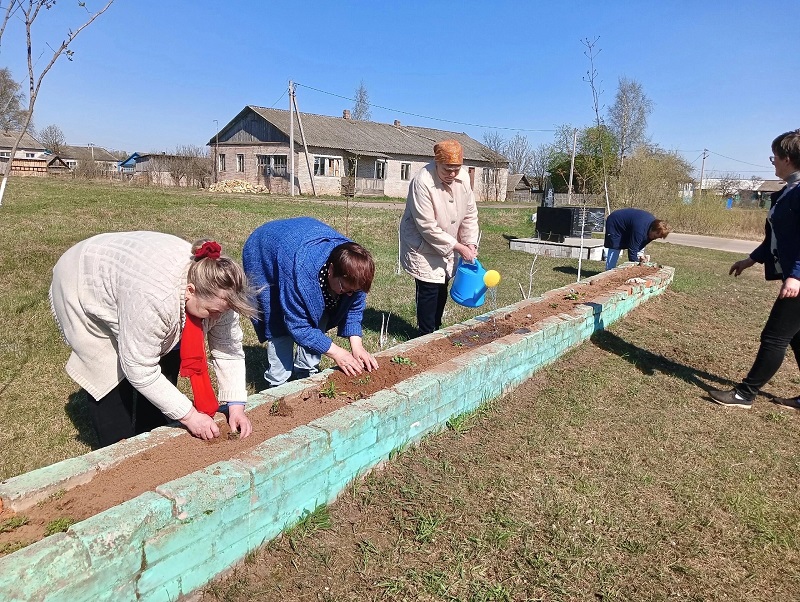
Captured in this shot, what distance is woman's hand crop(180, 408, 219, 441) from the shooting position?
2.18m

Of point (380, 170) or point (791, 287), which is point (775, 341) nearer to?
point (791, 287)

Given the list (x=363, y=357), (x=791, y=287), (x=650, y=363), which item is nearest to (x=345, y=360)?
(x=363, y=357)

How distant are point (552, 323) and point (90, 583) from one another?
383 centimetres

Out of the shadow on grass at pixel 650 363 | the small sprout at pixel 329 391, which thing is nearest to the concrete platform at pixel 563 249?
the shadow on grass at pixel 650 363

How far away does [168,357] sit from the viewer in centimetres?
268

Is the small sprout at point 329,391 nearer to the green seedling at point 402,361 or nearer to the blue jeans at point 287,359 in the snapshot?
the blue jeans at point 287,359

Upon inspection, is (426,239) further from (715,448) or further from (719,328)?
(719,328)

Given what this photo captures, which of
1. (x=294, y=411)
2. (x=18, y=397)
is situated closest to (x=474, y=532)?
(x=294, y=411)

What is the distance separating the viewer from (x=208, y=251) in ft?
6.57

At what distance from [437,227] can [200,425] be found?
254cm

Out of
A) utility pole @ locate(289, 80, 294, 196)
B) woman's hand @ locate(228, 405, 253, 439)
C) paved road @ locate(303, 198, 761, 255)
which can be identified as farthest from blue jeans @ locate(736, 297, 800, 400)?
utility pole @ locate(289, 80, 294, 196)

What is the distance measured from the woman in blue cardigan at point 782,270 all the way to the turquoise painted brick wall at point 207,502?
7.72ft

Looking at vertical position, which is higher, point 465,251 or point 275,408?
point 465,251

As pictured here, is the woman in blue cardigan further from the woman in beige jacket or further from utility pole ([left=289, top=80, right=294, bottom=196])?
utility pole ([left=289, top=80, right=294, bottom=196])
